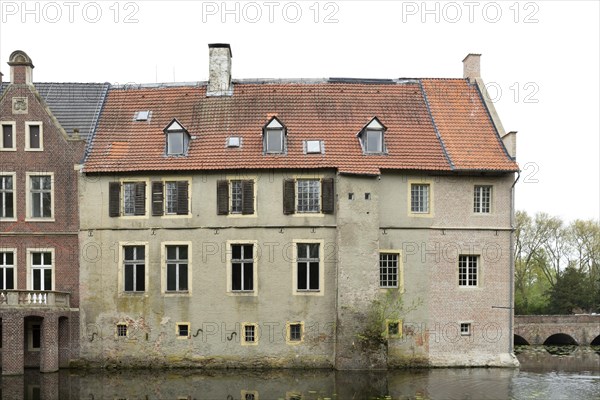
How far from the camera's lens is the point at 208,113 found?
101 ft

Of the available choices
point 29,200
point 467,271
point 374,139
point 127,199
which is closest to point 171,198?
point 127,199

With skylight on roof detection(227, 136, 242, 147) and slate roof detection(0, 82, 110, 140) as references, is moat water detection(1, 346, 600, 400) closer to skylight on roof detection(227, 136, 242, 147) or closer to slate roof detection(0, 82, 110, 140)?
skylight on roof detection(227, 136, 242, 147)

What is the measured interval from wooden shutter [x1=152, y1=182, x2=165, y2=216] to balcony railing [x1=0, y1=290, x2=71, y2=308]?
5.03 m

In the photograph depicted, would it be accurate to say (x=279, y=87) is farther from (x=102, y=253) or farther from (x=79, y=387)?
(x=79, y=387)

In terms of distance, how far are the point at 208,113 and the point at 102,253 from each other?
7.59 metres

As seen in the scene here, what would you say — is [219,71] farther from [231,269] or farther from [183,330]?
[183,330]

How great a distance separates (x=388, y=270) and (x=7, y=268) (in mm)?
15789

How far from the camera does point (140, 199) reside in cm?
2894

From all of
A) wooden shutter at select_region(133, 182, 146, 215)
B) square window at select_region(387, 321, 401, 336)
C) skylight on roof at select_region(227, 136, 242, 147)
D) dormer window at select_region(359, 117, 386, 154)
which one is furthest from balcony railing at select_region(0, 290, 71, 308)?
dormer window at select_region(359, 117, 386, 154)

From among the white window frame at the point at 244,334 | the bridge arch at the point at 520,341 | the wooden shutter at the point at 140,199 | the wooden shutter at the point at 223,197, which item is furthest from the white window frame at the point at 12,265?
the bridge arch at the point at 520,341

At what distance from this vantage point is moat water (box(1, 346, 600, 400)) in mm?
22500

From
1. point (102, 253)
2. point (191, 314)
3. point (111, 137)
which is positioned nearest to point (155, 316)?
point (191, 314)

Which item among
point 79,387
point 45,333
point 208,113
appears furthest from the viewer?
point 208,113

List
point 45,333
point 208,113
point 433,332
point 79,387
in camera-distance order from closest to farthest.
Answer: point 79,387
point 45,333
point 433,332
point 208,113
